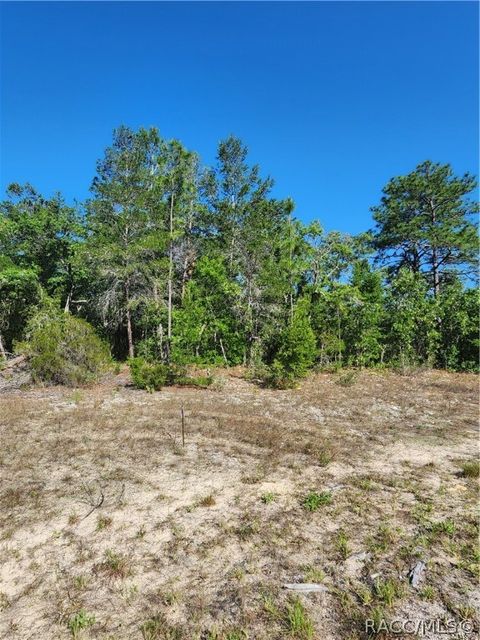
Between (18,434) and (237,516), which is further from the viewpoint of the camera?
(18,434)

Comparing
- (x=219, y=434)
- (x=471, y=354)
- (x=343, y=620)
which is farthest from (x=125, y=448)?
(x=471, y=354)

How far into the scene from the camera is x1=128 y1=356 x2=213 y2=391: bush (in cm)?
1048

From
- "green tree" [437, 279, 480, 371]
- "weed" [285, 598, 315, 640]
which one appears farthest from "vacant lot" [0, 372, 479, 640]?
"green tree" [437, 279, 480, 371]

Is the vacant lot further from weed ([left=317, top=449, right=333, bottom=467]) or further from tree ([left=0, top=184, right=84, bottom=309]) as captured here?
tree ([left=0, top=184, right=84, bottom=309])

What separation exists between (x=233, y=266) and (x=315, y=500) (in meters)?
12.5

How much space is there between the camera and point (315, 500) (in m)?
3.94

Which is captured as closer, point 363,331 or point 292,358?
point 292,358

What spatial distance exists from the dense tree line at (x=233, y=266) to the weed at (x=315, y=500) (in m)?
7.92

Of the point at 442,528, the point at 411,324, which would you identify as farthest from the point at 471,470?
the point at 411,324

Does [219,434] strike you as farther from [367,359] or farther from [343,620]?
[367,359]

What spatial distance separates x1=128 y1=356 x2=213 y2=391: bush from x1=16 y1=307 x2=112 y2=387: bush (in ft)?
4.90

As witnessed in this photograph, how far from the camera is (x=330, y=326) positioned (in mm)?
15086

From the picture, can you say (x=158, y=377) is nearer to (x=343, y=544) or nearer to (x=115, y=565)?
(x=115, y=565)

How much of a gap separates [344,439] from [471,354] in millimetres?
11025
